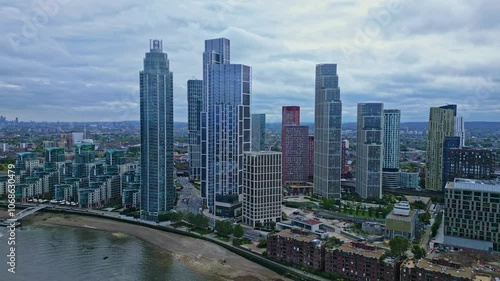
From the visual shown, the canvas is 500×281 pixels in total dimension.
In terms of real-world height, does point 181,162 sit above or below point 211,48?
below

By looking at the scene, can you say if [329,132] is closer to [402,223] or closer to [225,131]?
[225,131]

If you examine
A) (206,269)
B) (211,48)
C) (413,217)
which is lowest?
(206,269)

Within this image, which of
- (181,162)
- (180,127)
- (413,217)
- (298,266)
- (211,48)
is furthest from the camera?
(180,127)

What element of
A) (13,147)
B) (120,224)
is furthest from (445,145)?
(13,147)

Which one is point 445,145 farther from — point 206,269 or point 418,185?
point 206,269

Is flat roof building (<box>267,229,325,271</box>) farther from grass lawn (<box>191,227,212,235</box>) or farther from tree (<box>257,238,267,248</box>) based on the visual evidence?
grass lawn (<box>191,227,212,235</box>)

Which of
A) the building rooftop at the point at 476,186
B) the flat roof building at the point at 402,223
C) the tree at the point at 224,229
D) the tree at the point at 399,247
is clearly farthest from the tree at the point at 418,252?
the tree at the point at 224,229

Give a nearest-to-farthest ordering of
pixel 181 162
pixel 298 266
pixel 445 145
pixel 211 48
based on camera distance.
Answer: pixel 298 266, pixel 211 48, pixel 445 145, pixel 181 162

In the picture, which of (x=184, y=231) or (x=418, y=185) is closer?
(x=184, y=231)
